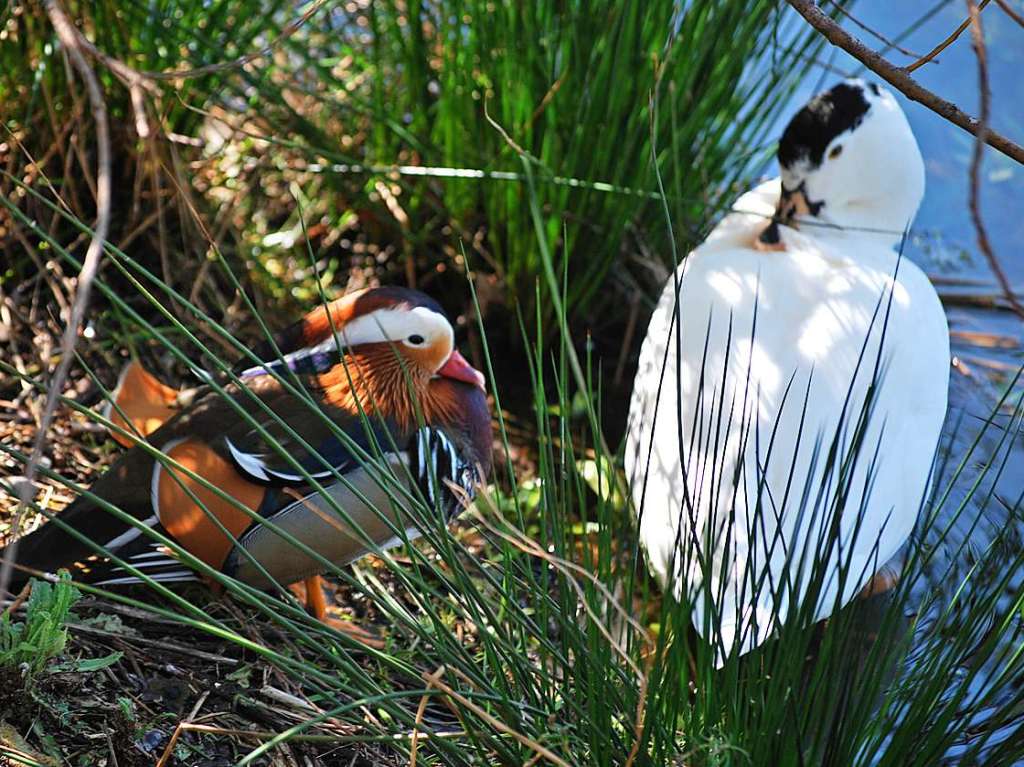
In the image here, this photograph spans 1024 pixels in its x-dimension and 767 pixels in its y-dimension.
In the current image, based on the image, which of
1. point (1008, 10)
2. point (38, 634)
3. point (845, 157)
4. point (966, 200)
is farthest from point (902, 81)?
point (966, 200)

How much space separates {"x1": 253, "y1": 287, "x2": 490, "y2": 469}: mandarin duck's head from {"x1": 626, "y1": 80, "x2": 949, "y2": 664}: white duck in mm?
333

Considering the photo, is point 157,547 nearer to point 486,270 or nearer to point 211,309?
point 211,309

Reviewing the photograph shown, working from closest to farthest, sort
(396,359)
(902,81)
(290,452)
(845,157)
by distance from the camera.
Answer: (902,81) < (290,452) < (396,359) < (845,157)

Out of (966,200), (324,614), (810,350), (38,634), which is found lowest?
(324,614)

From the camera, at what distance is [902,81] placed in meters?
1.11

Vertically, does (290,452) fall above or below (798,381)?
below

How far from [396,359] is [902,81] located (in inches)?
50.0

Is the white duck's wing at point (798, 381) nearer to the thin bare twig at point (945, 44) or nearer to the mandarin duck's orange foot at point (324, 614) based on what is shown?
the mandarin duck's orange foot at point (324, 614)

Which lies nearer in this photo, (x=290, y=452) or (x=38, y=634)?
(x=38, y=634)

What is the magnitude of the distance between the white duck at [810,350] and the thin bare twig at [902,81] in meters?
0.78

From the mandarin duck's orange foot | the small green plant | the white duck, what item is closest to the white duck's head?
the white duck

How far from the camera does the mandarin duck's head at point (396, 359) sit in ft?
7.10

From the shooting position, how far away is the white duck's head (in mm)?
2832

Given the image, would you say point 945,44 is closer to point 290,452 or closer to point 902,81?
point 902,81
